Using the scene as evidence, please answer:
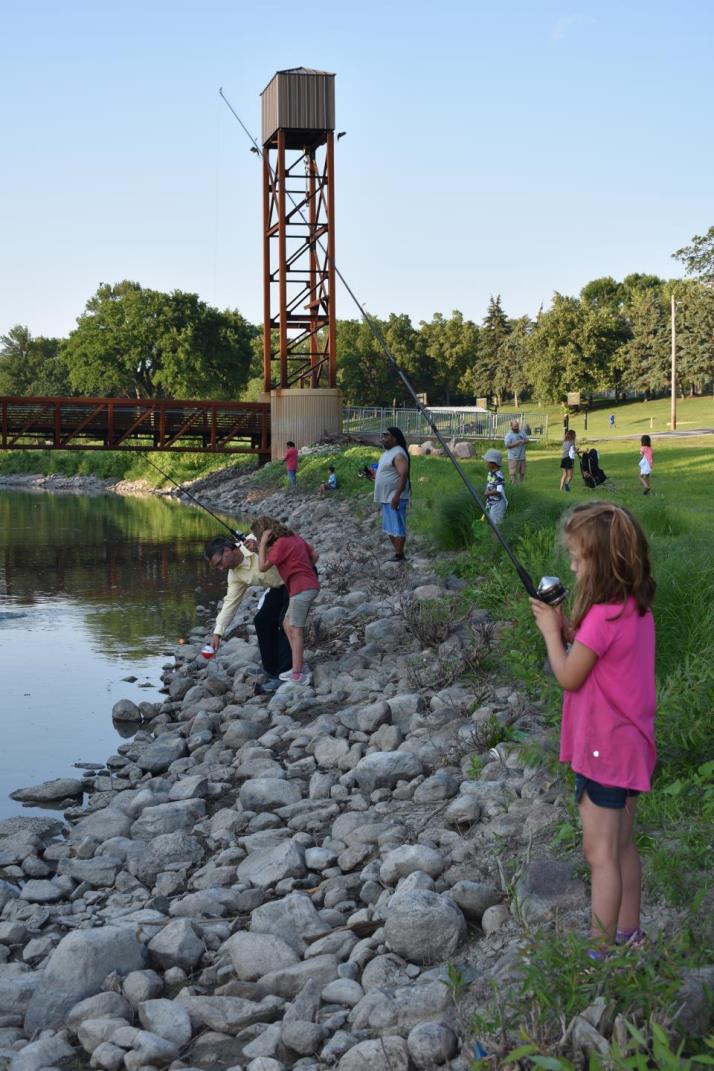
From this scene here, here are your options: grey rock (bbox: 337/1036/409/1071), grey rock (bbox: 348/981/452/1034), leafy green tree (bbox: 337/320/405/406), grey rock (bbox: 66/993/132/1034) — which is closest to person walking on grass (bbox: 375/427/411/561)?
grey rock (bbox: 66/993/132/1034)

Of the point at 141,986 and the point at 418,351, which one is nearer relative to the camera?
the point at 141,986

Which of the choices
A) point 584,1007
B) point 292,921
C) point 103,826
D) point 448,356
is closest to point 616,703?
point 584,1007

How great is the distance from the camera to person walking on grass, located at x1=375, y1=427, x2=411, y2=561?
13398 millimetres

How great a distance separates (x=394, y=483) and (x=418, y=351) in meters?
82.8

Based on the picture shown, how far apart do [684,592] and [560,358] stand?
2824 inches

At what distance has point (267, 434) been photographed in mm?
43625

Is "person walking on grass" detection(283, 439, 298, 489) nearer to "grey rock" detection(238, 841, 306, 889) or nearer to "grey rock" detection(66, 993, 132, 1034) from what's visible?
"grey rock" detection(238, 841, 306, 889)

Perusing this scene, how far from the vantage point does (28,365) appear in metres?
101

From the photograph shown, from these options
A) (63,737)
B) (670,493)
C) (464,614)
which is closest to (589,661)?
(464,614)

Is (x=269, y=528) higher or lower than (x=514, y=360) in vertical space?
lower

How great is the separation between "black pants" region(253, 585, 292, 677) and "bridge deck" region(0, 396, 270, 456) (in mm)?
30367

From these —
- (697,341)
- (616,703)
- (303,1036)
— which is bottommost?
(303,1036)

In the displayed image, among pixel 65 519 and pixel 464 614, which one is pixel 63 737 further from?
pixel 65 519

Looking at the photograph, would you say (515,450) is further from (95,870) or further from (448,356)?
(448,356)
